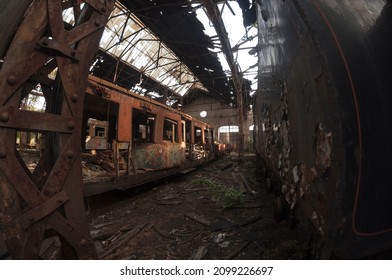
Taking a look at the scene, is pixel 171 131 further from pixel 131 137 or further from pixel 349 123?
pixel 349 123

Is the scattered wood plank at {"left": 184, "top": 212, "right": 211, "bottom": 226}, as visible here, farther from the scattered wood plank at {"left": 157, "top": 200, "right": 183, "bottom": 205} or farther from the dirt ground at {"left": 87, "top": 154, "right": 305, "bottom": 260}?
the scattered wood plank at {"left": 157, "top": 200, "right": 183, "bottom": 205}

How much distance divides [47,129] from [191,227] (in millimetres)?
2899

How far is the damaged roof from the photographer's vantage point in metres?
8.79

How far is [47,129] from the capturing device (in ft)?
4.38

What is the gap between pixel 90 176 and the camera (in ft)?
16.8

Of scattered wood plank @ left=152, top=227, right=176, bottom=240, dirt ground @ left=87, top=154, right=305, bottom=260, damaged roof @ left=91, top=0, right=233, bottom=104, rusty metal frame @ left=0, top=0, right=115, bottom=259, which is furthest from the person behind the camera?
damaged roof @ left=91, top=0, right=233, bottom=104

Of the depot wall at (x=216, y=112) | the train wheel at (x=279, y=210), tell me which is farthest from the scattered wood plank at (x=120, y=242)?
the depot wall at (x=216, y=112)

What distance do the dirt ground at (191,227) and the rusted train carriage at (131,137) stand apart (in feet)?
2.21

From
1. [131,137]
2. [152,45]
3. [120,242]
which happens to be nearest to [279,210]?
[120,242]

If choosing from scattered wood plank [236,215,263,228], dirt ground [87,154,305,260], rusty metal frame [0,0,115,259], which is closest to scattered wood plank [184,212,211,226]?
dirt ground [87,154,305,260]

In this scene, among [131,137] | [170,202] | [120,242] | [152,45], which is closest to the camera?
[120,242]

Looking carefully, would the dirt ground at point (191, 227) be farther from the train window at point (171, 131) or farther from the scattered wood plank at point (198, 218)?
the train window at point (171, 131)

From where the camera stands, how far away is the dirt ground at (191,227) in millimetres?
2633

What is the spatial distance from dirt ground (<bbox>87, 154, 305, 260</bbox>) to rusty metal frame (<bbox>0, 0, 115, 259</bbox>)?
5.30 ft
